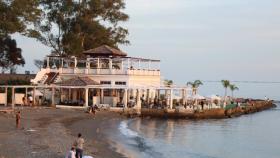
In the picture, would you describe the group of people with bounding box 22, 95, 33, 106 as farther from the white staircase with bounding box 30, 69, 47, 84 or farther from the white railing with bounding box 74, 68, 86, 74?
the white railing with bounding box 74, 68, 86, 74

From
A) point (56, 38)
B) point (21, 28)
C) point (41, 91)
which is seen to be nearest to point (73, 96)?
point (41, 91)

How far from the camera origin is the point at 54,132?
121ft

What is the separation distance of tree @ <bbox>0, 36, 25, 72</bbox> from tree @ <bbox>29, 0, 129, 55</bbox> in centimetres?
338

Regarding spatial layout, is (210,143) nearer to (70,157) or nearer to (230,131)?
(230,131)

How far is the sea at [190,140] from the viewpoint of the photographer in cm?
3550

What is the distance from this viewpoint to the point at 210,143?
42781 mm

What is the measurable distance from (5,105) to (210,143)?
21.4 meters

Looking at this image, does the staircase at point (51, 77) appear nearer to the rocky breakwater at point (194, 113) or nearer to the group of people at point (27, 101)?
the group of people at point (27, 101)

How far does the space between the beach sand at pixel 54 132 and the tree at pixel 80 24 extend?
19952 millimetres

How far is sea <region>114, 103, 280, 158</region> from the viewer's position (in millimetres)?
35500

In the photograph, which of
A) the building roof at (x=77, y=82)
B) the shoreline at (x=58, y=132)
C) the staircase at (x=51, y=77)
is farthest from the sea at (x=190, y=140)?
the staircase at (x=51, y=77)

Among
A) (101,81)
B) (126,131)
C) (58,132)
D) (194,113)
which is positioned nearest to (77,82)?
(101,81)

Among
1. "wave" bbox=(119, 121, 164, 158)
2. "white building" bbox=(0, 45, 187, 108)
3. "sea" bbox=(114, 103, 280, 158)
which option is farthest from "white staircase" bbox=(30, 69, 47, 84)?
"wave" bbox=(119, 121, 164, 158)

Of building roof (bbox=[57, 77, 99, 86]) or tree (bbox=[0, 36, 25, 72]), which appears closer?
building roof (bbox=[57, 77, 99, 86])
